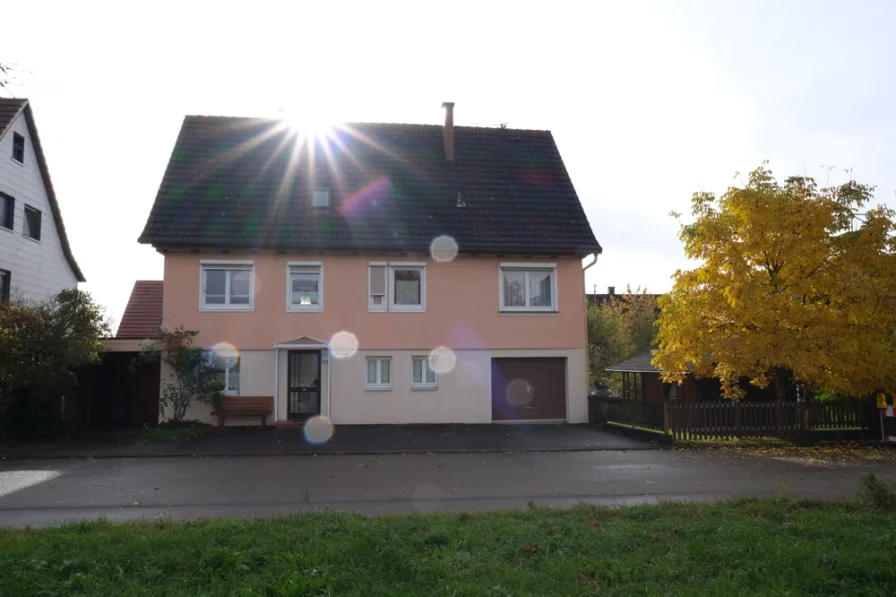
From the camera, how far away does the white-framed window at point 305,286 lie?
19547mm

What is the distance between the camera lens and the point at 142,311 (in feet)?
87.8

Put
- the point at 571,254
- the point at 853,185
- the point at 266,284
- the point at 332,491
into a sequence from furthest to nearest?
the point at 571,254 → the point at 266,284 → the point at 853,185 → the point at 332,491

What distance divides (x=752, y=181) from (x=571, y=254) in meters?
5.80

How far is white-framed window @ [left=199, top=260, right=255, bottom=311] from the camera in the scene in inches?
758

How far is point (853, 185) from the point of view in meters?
16.1

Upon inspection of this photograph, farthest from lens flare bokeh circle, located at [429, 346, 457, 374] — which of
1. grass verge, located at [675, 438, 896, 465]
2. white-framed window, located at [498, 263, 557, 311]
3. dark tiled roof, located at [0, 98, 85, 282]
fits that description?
dark tiled roof, located at [0, 98, 85, 282]

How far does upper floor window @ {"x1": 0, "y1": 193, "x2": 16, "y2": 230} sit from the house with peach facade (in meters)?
5.68

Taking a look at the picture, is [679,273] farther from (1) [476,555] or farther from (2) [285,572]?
(2) [285,572]

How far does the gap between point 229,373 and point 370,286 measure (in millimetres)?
4698

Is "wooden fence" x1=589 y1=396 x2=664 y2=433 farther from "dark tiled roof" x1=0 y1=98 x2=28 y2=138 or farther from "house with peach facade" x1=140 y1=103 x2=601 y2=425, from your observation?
"dark tiled roof" x1=0 y1=98 x2=28 y2=138

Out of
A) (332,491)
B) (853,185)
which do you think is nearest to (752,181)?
(853,185)

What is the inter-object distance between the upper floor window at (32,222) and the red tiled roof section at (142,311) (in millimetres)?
4352

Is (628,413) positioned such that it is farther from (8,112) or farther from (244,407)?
(8,112)

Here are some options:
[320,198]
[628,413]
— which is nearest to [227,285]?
[320,198]
